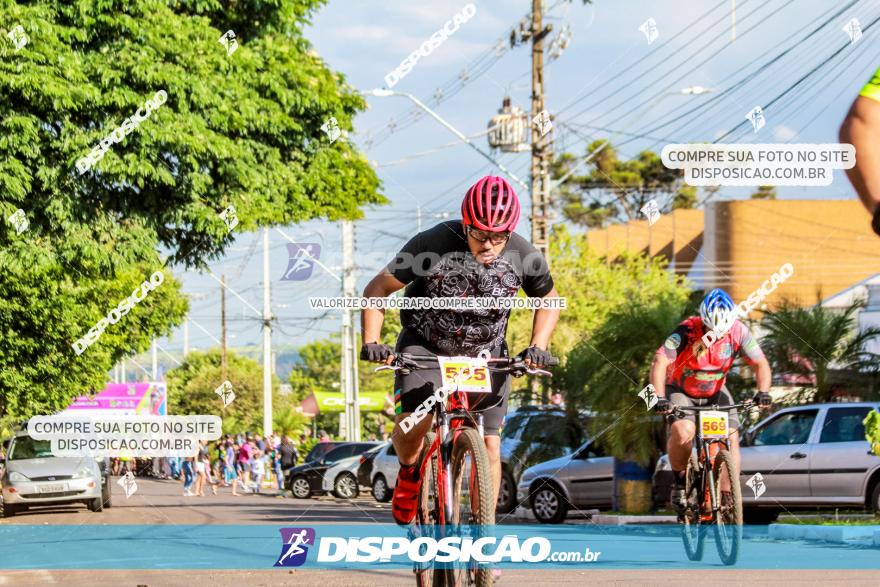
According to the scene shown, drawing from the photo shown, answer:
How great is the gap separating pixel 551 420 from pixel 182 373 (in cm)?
8621

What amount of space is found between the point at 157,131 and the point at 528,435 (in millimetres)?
10499

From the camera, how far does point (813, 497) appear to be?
1644cm

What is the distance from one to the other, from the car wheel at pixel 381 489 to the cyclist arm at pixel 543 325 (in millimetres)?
22816

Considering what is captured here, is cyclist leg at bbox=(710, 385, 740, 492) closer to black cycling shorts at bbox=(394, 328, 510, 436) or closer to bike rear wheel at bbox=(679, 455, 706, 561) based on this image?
bike rear wheel at bbox=(679, 455, 706, 561)

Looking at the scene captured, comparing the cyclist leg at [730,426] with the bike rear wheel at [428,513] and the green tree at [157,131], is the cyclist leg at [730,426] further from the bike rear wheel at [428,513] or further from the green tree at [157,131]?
the green tree at [157,131]

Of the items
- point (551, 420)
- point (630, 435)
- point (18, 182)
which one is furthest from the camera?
point (551, 420)

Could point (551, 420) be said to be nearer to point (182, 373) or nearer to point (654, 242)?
point (654, 242)

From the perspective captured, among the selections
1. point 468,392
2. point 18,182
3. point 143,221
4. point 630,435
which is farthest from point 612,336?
point 468,392

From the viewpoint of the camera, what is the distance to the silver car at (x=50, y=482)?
A: 25.7 meters

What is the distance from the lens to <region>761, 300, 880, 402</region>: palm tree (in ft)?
64.8
